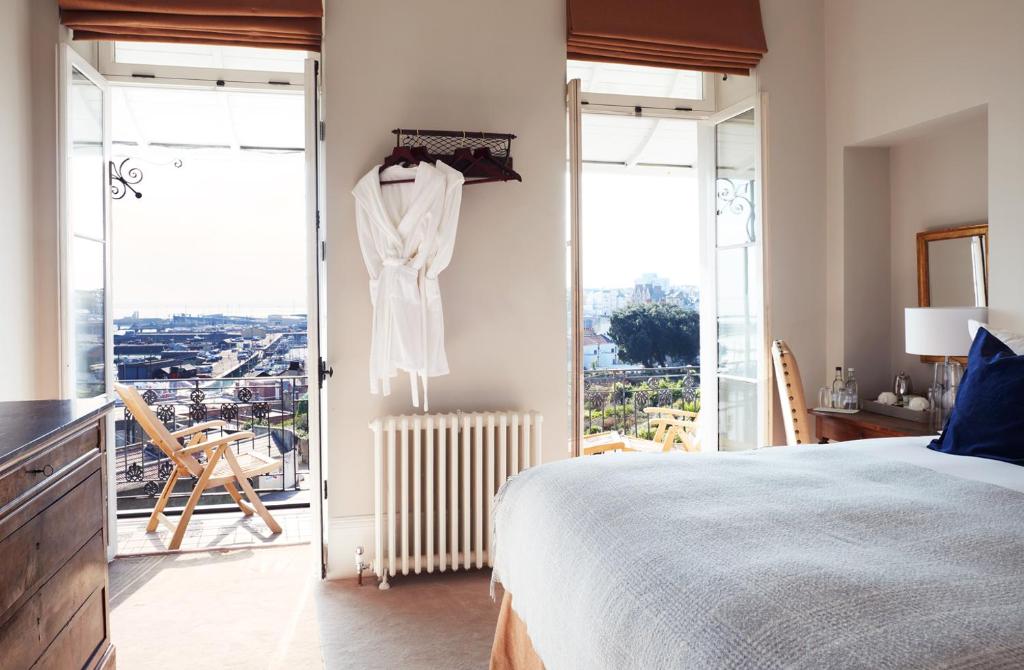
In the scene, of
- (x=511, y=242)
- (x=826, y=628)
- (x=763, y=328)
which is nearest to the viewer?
(x=826, y=628)

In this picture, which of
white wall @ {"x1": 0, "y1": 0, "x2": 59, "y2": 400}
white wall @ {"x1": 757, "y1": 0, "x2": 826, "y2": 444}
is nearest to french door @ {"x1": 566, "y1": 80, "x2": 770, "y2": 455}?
white wall @ {"x1": 757, "y1": 0, "x2": 826, "y2": 444}

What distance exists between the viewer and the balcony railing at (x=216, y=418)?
4609 millimetres

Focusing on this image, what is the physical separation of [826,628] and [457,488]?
238 centimetres

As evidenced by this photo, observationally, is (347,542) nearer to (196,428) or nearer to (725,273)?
(196,428)

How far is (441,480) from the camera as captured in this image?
3.17m

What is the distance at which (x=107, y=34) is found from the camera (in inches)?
123

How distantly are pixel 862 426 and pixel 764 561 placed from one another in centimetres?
230

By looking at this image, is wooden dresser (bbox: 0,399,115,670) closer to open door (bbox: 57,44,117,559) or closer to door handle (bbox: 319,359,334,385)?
open door (bbox: 57,44,117,559)

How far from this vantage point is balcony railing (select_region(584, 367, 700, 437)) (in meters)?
5.79

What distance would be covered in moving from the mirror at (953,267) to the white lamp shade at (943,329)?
377 mm

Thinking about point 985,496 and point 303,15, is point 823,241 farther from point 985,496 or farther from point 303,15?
point 303,15

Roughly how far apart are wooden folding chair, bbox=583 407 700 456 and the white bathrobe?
1746mm

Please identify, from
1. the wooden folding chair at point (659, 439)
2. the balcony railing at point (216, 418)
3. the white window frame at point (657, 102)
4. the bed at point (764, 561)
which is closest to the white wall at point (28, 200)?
the balcony railing at point (216, 418)

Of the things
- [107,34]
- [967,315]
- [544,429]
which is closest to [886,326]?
[967,315]
